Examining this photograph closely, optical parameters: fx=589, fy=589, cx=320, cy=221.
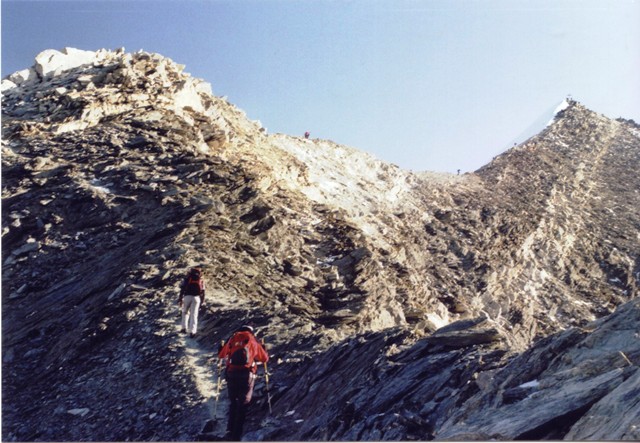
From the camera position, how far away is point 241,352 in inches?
345

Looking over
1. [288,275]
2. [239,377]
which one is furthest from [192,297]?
[288,275]

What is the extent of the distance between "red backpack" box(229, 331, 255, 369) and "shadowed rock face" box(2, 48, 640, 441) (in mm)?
1240

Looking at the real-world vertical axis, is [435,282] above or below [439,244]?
below

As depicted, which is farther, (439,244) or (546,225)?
(546,225)

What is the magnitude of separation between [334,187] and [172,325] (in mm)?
19234

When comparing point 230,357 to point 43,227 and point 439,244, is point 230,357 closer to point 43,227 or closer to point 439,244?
point 43,227

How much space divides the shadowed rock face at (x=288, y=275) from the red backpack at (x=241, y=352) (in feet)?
4.07

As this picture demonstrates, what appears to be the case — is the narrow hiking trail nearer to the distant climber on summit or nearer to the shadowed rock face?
the shadowed rock face

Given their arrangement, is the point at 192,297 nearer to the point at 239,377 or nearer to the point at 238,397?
the point at 239,377

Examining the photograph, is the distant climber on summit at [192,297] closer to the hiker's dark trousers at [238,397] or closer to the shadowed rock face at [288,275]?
the shadowed rock face at [288,275]

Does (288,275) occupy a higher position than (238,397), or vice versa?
(288,275)

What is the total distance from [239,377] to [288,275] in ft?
30.1

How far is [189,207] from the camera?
60.6ft

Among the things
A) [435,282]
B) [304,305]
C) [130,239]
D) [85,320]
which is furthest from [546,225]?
[85,320]
